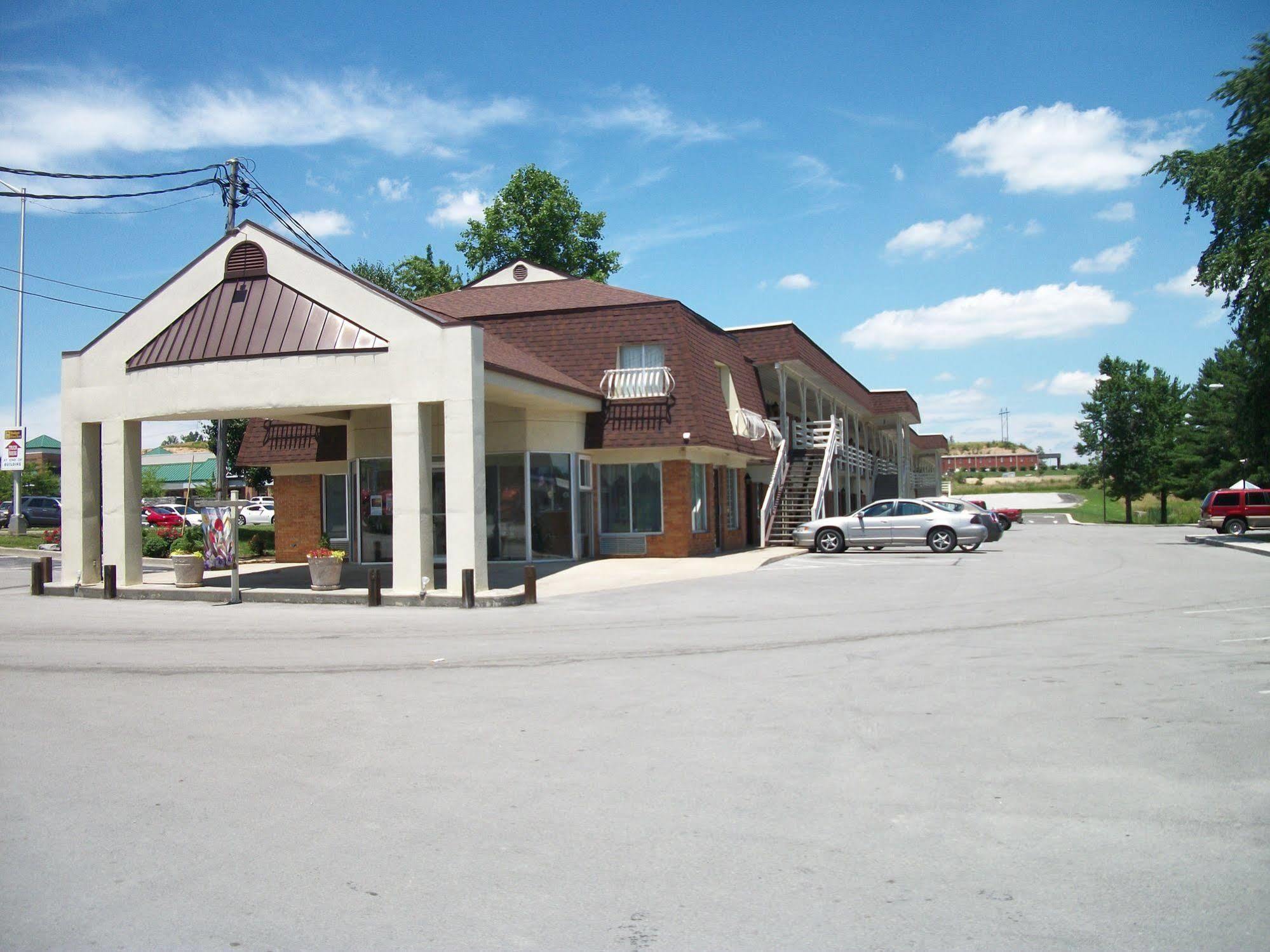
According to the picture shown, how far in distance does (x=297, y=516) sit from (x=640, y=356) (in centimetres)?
1112

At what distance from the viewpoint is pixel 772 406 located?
38875 mm

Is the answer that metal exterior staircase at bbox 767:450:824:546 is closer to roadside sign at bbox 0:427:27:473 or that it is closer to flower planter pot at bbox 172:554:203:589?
flower planter pot at bbox 172:554:203:589

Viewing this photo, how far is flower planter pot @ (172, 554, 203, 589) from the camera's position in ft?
68.7

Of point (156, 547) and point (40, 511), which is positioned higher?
point (40, 511)

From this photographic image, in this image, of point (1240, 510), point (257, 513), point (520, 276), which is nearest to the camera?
point (520, 276)

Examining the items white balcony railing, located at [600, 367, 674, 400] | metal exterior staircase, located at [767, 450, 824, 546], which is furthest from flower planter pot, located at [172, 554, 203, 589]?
metal exterior staircase, located at [767, 450, 824, 546]

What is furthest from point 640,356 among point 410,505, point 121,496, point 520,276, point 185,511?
point 185,511

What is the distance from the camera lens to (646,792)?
6.24m

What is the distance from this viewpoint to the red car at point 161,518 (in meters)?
48.4

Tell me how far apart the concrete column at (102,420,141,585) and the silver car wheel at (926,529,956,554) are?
20.4 meters

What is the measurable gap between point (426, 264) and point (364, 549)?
27257 mm

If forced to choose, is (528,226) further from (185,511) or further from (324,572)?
(324,572)

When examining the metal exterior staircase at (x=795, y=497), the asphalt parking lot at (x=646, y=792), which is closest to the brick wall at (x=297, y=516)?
the metal exterior staircase at (x=795, y=497)

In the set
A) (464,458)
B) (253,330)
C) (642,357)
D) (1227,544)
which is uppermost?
(642,357)
